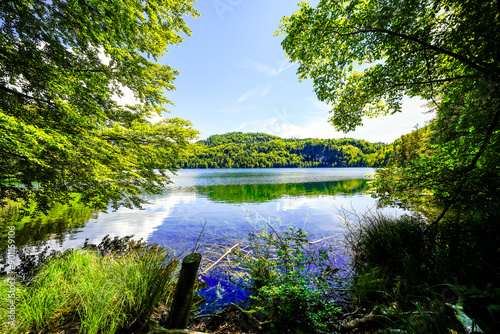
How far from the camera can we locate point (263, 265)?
4141 millimetres

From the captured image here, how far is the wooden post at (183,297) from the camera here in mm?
2383

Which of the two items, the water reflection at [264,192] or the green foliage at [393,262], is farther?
the water reflection at [264,192]

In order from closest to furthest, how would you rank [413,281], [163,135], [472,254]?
1. [472,254]
2. [413,281]
3. [163,135]

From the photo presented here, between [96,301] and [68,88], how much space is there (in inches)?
153

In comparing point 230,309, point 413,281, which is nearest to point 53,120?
point 230,309

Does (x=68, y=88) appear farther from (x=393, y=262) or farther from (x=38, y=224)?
(x=38, y=224)

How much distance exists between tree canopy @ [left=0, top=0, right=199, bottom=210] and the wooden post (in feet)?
9.09

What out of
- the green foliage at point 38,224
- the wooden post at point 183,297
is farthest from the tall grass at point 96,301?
the green foliage at point 38,224

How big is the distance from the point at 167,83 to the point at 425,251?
31.9ft

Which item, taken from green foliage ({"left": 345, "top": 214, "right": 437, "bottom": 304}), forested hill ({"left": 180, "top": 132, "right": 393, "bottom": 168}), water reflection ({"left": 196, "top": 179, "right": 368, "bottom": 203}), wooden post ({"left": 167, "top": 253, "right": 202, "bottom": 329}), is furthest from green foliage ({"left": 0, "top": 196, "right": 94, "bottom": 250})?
forested hill ({"left": 180, "top": 132, "right": 393, "bottom": 168})

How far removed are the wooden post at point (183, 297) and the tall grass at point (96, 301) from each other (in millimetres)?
778

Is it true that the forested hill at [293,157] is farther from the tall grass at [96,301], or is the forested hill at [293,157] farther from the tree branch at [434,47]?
the tree branch at [434,47]

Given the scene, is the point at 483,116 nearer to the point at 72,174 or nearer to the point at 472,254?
the point at 472,254

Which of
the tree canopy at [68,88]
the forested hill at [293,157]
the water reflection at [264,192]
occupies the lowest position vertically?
the water reflection at [264,192]
